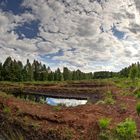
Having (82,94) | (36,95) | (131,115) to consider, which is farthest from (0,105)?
(36,95)

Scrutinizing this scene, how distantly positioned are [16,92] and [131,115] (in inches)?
1601

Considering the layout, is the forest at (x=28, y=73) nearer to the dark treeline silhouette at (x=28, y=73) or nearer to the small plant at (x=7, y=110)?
the dark treeline silhouette at (x=28, y=73)

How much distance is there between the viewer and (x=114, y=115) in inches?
611

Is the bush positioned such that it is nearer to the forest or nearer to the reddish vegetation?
the reddish vegetation

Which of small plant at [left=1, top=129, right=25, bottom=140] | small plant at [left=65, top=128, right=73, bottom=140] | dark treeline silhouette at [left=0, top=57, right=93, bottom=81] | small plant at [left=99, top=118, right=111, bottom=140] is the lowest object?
small plant at [left=1, top=129, right=25, bottom=140]

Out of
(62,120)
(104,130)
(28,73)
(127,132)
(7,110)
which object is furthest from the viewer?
(28,73)

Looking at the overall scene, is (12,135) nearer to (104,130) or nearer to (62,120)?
(62,120)

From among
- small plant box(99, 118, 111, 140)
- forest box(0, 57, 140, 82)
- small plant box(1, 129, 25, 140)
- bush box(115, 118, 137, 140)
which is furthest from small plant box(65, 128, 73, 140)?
forest box(0, 57, 140, 82)

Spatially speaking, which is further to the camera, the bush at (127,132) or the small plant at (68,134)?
the small plant at (68,134)

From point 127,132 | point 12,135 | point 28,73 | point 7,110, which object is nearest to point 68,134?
point 127,132

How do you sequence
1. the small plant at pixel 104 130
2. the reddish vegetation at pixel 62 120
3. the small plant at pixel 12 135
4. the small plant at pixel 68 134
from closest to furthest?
the small plant at pixel 104 130, the small plant at pixel 68 134, the reddish vegetation at pixel 62 120, the small plant at pixel 12 135

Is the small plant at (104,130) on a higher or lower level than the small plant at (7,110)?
lower

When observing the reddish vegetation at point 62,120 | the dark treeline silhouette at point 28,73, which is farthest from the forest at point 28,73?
the reddish vegetation at point 62,120

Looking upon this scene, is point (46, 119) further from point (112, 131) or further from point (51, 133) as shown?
point (112, 131)
